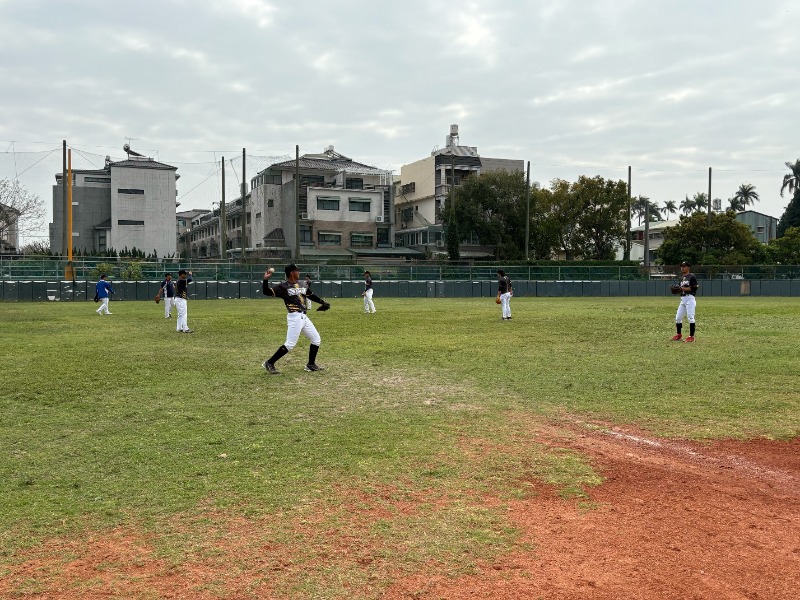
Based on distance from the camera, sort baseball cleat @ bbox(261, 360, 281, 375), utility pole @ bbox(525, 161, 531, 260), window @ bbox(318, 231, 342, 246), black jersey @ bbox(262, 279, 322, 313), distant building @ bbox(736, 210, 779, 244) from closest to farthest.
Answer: baseball cleat @ bbox(261, 360, 281, 375) < black jersey @ bbox(262, 279, 322, 313) < utility pole @ bbox(525, 161, 531, 260) < window @ bbox(318, 231, 342, 246) < distant building @ bbox(736, 210, 779, 244)

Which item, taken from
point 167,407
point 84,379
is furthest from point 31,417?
point 84,379

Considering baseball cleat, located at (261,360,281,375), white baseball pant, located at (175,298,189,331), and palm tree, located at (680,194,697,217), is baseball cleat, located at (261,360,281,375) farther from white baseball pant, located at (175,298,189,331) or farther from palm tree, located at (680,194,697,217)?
palm tree, located at (680,194,697,217)

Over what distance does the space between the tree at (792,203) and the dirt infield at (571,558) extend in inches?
3338

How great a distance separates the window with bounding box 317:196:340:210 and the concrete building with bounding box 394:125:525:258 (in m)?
9.10

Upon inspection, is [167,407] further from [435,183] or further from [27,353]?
[435,183]

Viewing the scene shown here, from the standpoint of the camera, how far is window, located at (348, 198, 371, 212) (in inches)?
2640

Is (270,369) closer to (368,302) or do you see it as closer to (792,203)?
(368,302)

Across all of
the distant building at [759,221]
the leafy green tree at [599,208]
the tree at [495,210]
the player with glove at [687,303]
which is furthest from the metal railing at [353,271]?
the distant building at [759,221]

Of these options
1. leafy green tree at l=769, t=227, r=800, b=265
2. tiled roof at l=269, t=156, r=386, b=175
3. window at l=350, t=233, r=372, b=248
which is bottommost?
leafy green tree at l=769, t=227, r=800, b=265

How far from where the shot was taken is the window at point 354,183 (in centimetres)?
6912

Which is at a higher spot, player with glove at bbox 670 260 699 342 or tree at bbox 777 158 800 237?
tree at bbox 777 158 800 237

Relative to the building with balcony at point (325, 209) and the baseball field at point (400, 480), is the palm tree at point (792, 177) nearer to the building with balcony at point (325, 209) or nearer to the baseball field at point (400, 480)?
the building with balcony at point (325, 209)

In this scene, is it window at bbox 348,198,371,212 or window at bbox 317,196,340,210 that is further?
window at bbox 348,198,371,212

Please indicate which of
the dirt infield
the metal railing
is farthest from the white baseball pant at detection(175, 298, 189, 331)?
the metal railing
